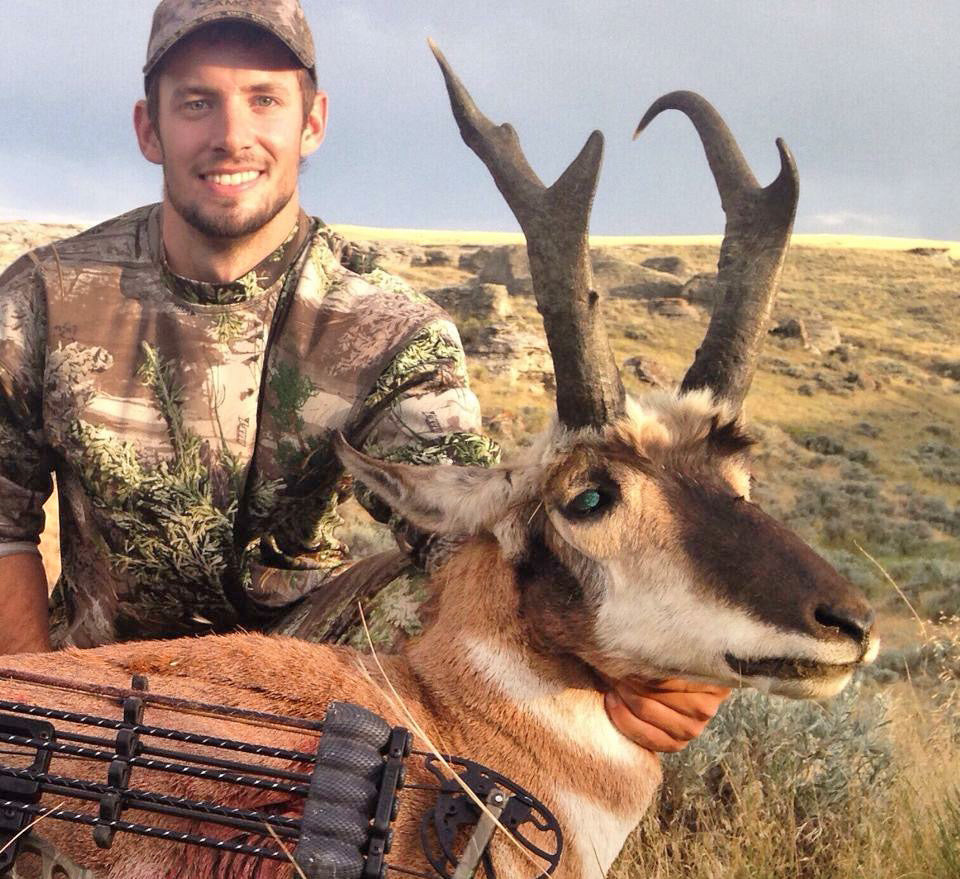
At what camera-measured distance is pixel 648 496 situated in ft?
10.7

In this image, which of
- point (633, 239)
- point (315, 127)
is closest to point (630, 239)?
point (633, 239)

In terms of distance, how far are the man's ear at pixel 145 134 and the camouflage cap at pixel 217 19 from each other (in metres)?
0.29

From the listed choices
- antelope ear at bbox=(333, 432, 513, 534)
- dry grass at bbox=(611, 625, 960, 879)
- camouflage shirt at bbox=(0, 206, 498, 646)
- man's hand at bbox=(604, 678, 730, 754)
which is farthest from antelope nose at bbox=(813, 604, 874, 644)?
camouflage shirt at bbox=(0, 206, 498, 646)

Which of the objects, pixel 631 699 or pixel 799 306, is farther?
pixel 799 306

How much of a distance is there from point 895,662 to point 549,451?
9.71 m

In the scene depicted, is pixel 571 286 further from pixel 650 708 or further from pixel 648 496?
pixel 650 708

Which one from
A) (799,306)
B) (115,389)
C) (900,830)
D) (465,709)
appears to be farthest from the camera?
(799,306)

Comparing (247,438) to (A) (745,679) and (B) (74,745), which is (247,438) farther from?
(A) (745,679)

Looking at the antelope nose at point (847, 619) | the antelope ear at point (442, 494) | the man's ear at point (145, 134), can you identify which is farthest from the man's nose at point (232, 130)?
the antelope nose at point (847, 619)

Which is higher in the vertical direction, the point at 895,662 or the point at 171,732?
the point at 171,732

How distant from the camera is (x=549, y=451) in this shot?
3.45 metres

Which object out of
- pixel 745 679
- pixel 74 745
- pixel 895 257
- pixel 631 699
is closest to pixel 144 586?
pixel 74 745

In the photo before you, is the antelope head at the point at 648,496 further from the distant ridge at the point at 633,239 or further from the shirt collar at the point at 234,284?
the distant ridge at the point at 633,239

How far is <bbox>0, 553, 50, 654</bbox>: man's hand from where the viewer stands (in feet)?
16.2
